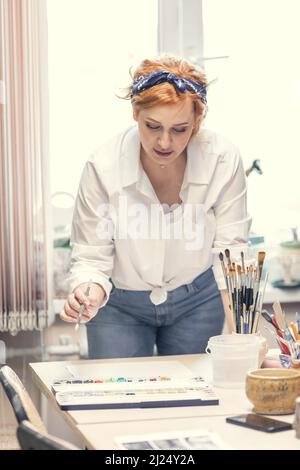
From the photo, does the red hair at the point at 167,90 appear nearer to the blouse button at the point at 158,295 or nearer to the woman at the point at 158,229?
the woman at the point at 158,229

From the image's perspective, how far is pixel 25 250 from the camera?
10.6 feet

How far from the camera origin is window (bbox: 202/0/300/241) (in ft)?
11.6

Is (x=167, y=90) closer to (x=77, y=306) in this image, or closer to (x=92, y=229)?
(x=92, y=229)

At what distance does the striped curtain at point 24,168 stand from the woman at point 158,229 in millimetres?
842

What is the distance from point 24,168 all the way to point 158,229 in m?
0.95

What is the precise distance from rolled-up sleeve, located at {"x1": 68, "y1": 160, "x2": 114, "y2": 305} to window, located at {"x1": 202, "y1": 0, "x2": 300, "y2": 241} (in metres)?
1.25

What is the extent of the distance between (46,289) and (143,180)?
3.30 ft

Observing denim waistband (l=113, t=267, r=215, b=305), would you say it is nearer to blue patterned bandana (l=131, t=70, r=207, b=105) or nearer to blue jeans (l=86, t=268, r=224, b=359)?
blue jeans (l=86, t=268, r=224, b=359)

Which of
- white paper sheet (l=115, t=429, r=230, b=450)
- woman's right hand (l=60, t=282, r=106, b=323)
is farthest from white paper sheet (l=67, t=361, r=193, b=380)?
white paper sheet (l=115, t=429, r=230, b=450)

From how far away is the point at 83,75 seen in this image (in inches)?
134

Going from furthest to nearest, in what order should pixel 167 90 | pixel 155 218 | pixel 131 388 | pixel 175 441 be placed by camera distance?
1. pixel 155 218
2. pixel 167 90
3. pixel 131 388
4. pixel 175 441

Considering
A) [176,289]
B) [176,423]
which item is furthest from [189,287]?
[176,423]

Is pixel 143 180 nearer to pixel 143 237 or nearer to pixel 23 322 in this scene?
pixel 143 237
